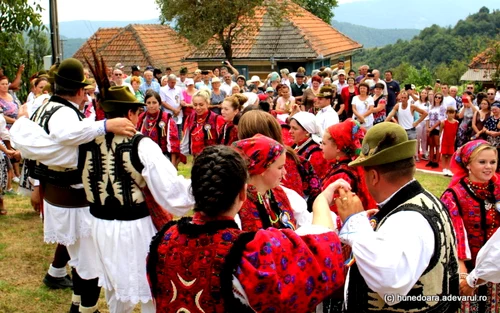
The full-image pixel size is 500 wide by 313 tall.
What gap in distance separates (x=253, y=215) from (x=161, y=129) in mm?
6517

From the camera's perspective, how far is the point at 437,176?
40.6 ft

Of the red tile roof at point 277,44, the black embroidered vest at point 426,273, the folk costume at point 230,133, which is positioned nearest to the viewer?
the black embroidered vest at point 426,273

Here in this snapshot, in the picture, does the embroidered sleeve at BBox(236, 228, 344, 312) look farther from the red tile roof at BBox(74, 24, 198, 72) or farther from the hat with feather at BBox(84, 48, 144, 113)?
the red tile roof at BBox(74, 24, 198, 72)

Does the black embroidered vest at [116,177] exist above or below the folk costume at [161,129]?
above

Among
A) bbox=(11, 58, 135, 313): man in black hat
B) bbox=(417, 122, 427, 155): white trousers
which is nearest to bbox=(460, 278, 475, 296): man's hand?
bbox=(11, 58, 135, 313): man in black hat

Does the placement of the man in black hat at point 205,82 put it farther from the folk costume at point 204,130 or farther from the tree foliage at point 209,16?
the tree foliage at point 209,16

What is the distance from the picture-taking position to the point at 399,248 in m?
2.42

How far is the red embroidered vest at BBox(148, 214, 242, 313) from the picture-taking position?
7.59 ft

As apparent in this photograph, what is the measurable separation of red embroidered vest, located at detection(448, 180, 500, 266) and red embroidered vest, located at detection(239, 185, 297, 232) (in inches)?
65.9

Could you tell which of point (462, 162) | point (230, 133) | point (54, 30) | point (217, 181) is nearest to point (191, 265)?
point (217, 181)

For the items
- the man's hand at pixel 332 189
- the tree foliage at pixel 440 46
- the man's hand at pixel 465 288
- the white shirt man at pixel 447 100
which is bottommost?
the tree foliage at pixel 440 46

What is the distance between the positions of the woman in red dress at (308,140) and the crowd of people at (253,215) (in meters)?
0.02

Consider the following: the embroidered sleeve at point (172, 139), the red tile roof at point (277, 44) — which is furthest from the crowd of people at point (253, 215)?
the red tile roof at point (277, 44)

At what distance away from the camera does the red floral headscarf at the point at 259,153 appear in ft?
10.0
